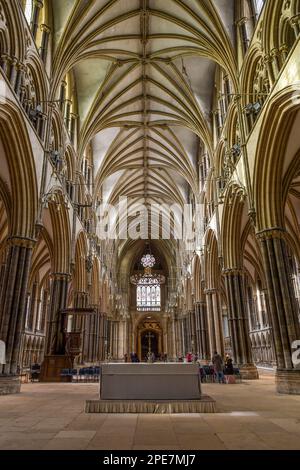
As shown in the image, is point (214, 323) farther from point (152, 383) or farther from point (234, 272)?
point (152, 383)

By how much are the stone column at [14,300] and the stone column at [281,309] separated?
8159 millimetres

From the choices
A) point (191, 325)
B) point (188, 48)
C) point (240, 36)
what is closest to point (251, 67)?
point (240, 36)

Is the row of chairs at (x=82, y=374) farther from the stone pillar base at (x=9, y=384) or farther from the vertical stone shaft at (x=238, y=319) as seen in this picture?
the vertical stone shaft at (x=238, y=319)

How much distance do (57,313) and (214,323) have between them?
33.8 feet

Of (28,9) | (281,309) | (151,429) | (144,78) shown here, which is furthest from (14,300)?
(144,78)

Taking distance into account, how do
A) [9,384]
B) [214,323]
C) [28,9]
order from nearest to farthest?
[9,384]
[28,9]
[214,323]

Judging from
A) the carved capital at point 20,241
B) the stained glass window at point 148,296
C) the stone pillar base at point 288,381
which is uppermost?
the stained glass window at point 148,296

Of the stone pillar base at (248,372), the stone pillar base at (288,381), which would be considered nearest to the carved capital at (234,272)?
the stone pillar base at (248,372)

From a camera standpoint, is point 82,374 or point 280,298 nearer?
point 280,298

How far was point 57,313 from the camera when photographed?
16125 millimetres

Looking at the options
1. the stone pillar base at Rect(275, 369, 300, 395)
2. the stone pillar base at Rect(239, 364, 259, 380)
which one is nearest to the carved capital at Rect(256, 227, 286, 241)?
the stone pillar base at Rect(275, 369, 300, 395)

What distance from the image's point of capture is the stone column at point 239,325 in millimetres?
15570

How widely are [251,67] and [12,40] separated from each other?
9.10 meters

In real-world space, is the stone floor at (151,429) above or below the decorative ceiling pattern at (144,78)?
below
